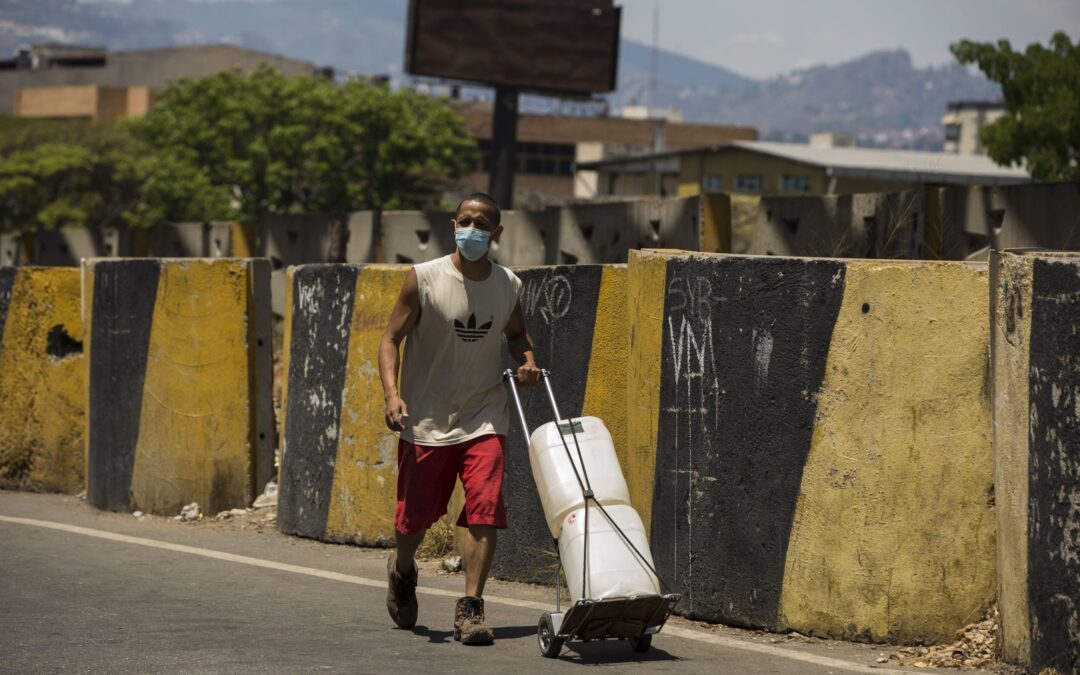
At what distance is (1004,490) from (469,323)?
A: 2168 millimetres

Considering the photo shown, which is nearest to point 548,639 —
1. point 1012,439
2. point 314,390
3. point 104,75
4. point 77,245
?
point 1012,439

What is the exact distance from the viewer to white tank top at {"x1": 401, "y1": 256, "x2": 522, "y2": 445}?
6750mm

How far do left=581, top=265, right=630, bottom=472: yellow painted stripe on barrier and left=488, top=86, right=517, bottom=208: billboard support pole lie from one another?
38.8 metres

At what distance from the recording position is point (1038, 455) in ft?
18.8

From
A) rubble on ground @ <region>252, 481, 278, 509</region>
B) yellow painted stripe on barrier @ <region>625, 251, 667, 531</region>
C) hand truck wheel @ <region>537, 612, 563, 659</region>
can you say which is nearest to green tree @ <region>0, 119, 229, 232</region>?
rubble on ground @ <region>252, 481, 278, 509</region>

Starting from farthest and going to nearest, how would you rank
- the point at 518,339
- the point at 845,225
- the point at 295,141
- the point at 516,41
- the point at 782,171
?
the point at 782,171 < the point at 295,141 < the point at 516,41 < the point at 845,225 < the point at 518,339

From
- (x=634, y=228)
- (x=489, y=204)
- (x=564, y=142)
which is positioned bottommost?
(x=489, y=204)

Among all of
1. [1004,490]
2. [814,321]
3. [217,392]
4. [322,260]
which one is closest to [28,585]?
[217,392]

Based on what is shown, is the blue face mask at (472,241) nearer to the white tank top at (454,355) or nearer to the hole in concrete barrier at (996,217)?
the white tank top at (454,355)

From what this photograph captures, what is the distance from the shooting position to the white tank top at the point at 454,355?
22.1 feet

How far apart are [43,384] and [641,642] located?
6719mm

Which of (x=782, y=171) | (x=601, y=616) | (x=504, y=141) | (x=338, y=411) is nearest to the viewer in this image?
(x=601, y=616)

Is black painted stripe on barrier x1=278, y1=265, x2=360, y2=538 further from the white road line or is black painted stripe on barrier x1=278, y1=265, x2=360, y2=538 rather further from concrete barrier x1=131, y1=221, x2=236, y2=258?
concrete barrier x1=131, y1=221, x2=236, y2=258

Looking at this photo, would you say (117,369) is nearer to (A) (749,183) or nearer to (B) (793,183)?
(B) (793,183)
